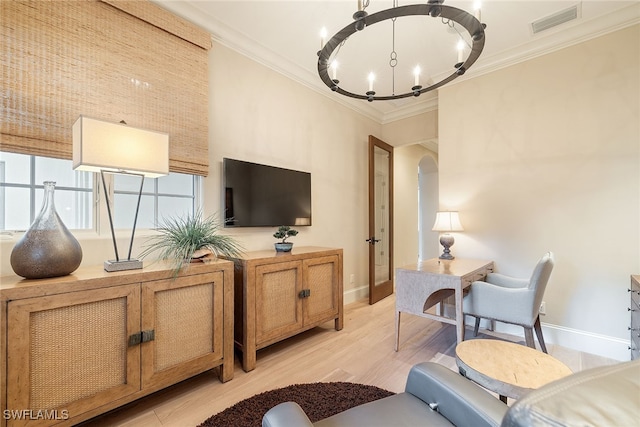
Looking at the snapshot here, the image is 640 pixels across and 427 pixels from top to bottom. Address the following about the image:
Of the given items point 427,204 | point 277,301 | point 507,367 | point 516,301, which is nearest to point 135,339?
point 277,301

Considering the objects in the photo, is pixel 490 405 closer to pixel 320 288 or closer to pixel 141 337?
pixel 141 337

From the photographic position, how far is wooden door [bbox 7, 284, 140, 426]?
3.95ft

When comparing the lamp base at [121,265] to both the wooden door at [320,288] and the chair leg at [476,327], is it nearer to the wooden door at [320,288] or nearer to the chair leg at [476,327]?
the wooden door at [320,288]

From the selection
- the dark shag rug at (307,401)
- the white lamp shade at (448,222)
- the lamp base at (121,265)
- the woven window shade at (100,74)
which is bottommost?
the dark shag rug at (307,401)

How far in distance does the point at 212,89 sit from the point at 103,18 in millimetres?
812

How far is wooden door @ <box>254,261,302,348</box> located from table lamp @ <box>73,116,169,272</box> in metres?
0.90

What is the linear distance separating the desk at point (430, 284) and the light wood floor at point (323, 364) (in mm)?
275

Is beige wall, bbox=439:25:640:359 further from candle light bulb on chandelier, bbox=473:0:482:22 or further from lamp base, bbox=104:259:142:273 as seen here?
lamp base, bbox=104:259:142:273

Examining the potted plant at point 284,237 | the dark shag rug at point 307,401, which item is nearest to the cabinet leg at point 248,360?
the dark shag rug at point 307,401

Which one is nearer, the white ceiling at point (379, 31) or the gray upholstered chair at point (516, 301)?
the gray upholstered chair at point (516, 301)

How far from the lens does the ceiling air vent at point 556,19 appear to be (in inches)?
88.5

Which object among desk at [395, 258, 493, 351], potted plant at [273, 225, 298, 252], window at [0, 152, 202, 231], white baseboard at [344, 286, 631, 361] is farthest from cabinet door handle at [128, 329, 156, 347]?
white baseboard at [344, 286, 631, 361]

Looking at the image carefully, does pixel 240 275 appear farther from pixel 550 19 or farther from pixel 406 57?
pixel 550 19

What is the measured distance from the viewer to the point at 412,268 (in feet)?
8.02
